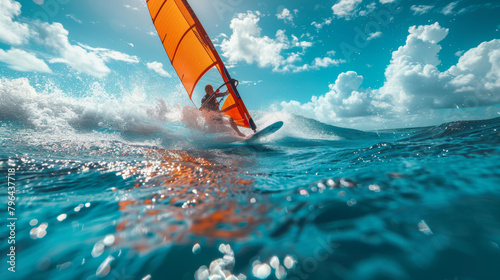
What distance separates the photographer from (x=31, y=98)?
902 centimetres

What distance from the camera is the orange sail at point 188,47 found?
27.1ft

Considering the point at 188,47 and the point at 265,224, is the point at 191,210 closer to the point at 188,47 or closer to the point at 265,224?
the point at 265,224

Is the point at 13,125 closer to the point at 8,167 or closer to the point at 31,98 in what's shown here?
the point at 31,98

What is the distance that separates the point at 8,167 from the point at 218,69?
7.38 m

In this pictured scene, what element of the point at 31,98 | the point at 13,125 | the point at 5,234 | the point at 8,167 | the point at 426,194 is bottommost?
the point at 426,194

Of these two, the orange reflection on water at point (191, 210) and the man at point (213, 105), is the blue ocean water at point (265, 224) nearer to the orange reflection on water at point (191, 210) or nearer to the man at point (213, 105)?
the orange reflection on water at point (191, 210)

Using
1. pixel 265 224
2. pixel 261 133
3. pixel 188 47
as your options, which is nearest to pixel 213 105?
pixel 188 47

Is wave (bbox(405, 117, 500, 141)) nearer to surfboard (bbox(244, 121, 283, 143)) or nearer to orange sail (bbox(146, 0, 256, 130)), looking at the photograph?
surfboard (bbox(244, 121, 283, 143))

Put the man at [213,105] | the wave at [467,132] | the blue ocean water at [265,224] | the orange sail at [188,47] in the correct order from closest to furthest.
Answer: the blue ocean water at [265,224] → the wave at [467,132] → the orange sail at [188,47] → the man at [213,105]

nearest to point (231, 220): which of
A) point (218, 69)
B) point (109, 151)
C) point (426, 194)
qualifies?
point (426, 194)

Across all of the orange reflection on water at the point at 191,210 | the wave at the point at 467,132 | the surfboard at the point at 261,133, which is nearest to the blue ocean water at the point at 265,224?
the orange reflection on water at the point at 191,210

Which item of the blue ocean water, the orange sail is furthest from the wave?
the orange sail

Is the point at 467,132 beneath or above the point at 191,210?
above

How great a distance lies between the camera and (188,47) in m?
9.45
